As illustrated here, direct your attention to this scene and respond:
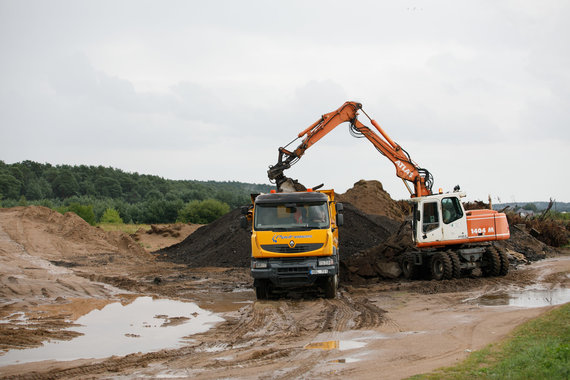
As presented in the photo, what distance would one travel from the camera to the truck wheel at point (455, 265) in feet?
61.9

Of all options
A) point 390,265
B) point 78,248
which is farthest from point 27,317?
point 78,248

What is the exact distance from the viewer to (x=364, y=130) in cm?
2225

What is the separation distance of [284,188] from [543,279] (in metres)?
9.67

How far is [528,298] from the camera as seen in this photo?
15.4 metres

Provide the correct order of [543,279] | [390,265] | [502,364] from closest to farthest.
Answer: [502,364] < [543,279] < [390,265]

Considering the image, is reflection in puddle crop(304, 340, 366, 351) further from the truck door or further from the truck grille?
the truck door

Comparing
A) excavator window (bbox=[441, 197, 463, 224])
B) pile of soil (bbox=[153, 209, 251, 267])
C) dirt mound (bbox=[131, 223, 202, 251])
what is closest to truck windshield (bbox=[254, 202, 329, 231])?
excavator window (bbox=[441, 197, 463, 224])

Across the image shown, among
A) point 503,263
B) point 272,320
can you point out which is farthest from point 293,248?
point 503,263

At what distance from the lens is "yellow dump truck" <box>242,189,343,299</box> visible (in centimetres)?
1532

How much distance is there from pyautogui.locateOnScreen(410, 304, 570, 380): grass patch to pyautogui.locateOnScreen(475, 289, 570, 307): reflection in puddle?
461 cm

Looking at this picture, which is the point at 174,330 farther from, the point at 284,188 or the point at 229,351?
the point at 284,188

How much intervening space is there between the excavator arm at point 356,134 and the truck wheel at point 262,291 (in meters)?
6.65

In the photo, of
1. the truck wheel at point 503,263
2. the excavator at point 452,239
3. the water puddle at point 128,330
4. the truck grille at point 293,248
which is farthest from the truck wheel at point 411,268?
the water puddle at point 128,330

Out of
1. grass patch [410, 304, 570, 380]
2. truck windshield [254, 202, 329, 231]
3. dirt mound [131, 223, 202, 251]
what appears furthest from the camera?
dirt mound [131, 223, 202, 251]
